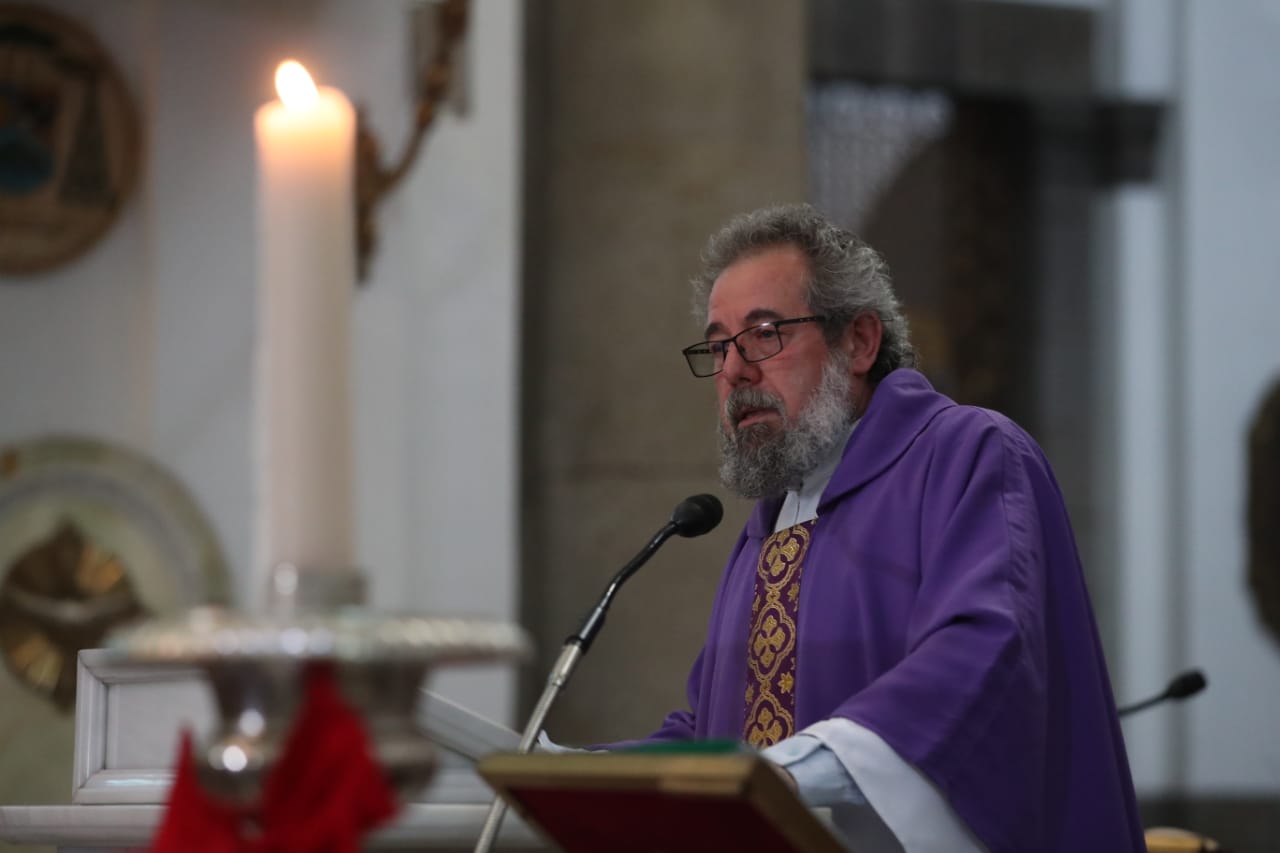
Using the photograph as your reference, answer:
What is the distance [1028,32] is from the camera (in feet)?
28.5

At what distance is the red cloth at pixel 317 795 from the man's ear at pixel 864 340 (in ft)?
7.10

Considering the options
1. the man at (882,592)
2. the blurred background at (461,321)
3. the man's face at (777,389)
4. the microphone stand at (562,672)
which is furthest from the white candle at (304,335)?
the blurred background at (461,321)

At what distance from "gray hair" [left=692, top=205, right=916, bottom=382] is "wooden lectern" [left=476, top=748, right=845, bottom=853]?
168 centimetres

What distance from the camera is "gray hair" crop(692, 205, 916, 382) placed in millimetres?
3207


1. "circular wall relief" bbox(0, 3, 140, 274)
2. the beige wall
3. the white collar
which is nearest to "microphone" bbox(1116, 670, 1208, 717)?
the white collar

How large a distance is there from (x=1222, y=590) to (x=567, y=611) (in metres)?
4.01

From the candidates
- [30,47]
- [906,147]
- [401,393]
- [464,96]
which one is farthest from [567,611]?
[906,147]

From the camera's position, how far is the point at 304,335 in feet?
4.00

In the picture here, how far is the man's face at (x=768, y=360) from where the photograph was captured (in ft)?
10.3

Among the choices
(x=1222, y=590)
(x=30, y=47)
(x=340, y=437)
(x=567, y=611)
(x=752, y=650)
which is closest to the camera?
(x=340, y=437)

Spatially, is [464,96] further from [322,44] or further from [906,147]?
[906,147]

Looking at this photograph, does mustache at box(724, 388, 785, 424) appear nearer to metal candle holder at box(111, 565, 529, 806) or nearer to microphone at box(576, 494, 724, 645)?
microphone at box(576, 494, 724, 645)

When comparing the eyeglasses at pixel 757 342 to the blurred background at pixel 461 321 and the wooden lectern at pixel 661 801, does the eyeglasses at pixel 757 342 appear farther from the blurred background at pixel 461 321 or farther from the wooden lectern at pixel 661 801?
the blurred background at pixel 461 321

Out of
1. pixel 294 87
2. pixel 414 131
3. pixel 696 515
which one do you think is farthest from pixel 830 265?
pixel 414 131
